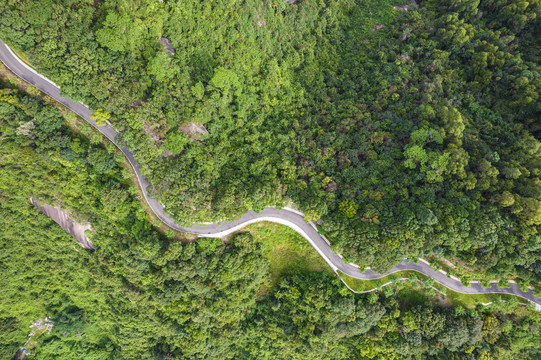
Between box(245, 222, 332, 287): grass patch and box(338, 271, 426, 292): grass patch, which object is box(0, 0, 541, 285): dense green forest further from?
box(338, 271, 426, 292): grass patch

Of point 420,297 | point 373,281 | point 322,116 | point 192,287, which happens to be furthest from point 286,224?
point 420,297

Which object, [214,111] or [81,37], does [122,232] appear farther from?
[81,37]

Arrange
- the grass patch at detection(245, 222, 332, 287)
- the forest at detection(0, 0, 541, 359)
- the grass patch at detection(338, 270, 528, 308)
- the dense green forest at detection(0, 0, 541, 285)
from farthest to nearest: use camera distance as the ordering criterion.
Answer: the grass patch at detection(245, 222, 332, 287), the grass patch at detection(338, 270, 528, 308), the forest at detection(0, 0, 541, 359), the dense green forest at detection(0, 0, 541, 285)

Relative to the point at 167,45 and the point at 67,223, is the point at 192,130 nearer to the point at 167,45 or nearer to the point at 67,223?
the point at 167,45

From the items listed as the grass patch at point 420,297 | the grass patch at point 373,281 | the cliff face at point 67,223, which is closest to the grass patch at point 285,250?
the grass patch at point 373,281

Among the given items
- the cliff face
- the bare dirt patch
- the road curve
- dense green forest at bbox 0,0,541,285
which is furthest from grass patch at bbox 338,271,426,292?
the cliff face

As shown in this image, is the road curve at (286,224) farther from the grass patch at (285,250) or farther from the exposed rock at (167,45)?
the exposed rock at (167,45)
